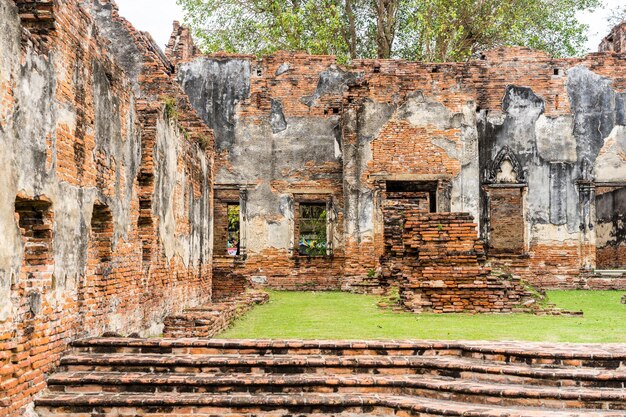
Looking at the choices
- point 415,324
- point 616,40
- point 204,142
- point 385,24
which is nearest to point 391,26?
point 385,24

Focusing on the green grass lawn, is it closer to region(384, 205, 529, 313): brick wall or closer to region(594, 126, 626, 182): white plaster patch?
region(384, 205, 529, 313): brick wall

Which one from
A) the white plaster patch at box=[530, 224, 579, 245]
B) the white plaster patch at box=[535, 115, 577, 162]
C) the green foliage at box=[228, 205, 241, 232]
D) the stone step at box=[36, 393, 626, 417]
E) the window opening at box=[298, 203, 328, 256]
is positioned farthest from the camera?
the green foliage at box=[228, 205, 241, 232]

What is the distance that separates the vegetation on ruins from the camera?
21.0 m

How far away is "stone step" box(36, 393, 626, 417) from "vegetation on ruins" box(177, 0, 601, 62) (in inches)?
640

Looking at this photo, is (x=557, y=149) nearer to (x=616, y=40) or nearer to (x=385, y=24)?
(x=616, y=40)

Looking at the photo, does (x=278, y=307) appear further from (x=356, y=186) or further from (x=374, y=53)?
(x=374, y=53)

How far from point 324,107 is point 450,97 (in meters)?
3.12

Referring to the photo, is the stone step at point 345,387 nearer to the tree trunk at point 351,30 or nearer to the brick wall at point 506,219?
the brick wall at point 506,219

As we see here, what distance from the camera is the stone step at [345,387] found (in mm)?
5336

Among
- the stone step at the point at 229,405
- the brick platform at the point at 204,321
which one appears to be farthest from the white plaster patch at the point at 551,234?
the stone step at the point at 229,405

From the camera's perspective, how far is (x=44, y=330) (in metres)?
5.54

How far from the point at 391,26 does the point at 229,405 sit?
740 inches

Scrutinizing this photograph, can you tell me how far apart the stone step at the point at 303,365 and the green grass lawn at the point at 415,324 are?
1318 mm

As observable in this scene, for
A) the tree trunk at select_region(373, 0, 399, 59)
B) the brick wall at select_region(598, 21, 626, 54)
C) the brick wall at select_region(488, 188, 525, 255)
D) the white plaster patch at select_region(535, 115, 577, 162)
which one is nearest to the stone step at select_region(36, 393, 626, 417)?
the white plaster patch at select_region(535, 115, 577, 162)
